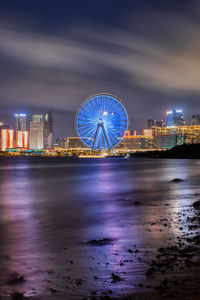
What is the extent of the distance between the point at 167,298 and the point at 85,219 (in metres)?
11.6

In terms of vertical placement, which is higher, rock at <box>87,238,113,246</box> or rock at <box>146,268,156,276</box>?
rock at <box>146,268,156,276</box>

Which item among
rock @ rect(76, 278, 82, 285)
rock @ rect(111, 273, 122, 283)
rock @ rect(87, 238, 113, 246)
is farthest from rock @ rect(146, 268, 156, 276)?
rock @ rect(87, 238, 113, 246)

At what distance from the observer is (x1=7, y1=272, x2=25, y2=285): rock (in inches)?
323

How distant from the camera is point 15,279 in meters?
8.41

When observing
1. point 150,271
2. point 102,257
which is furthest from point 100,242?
point 150,271

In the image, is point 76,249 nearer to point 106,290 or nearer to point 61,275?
point 61,275

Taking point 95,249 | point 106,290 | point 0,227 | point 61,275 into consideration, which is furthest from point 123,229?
point 106,290

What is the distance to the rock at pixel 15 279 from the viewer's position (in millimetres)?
8203

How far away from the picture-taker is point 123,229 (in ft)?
48.5

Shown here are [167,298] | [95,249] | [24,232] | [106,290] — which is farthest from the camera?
[24,232]

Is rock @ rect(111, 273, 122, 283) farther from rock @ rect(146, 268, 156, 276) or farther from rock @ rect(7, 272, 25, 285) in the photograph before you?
rock @ rect(7, 272, 25, 285)

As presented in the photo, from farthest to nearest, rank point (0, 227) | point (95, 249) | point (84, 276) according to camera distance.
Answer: point (0, 227), point (95, 249), point (84, 276)

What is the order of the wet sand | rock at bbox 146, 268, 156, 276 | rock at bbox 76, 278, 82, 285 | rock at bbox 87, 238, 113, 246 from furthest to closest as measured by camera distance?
rock at bbox 87, 238, 113, 246 < rock at bbox 146, 268, 156, 276 < rock at bbox 76, 278, 82, 285 < the wet sand

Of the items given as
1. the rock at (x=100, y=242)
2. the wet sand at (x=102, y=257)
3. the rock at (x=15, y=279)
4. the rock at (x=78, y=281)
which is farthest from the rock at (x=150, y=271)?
the rock at (x=100, y=242)
